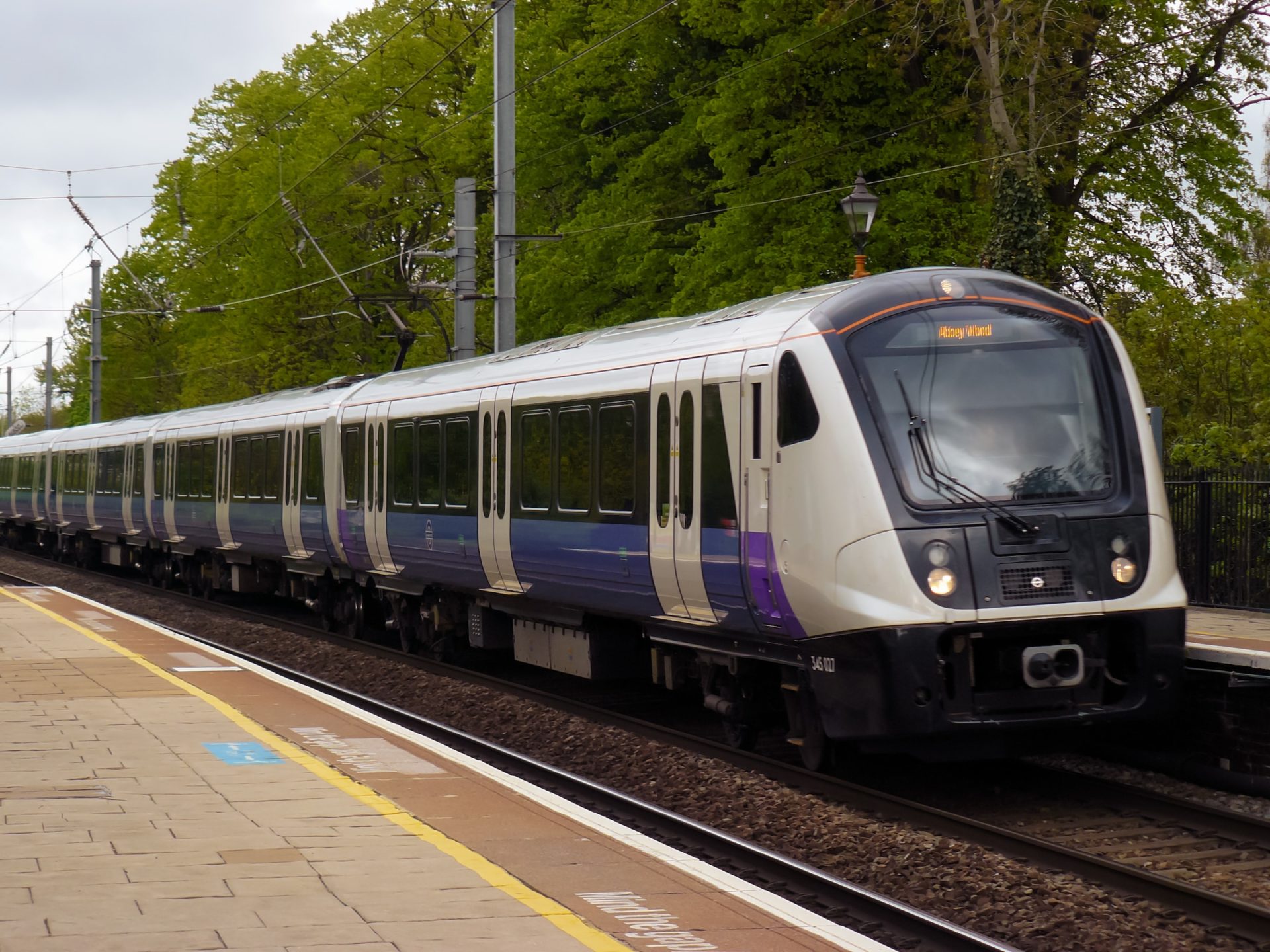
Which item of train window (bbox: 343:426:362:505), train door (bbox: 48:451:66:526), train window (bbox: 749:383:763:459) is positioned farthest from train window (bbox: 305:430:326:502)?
train door (bbox: 48:451:66:526)

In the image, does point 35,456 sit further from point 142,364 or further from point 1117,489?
point 1117,489

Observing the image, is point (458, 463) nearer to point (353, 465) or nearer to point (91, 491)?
point (353, 465)

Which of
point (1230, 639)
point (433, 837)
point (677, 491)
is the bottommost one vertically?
point (433, 837)

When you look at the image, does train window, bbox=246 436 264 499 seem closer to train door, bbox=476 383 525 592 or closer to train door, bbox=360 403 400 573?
train door, bbox=360 403 400 573

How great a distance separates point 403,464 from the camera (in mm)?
18688

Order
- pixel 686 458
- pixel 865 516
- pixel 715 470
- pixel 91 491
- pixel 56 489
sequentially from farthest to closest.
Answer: pixel 56 489 < pixel 91 491 < pixel 686 458 < pixel 715 470 < pixel 865 516

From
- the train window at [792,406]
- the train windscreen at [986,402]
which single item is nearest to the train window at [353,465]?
the train window at [792,406]

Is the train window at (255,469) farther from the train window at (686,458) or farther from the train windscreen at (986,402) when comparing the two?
the train windscreen at (986,402)

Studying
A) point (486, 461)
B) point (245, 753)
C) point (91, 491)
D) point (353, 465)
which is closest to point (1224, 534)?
point (486, 461)

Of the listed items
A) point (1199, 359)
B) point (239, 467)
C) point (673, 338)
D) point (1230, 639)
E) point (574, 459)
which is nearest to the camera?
point (673, 338)

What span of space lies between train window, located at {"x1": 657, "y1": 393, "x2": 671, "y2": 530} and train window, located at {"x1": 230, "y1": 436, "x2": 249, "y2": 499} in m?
14.5

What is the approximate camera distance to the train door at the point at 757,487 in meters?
10.7

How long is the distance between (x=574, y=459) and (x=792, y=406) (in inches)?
151

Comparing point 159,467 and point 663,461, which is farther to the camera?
point 159,467
